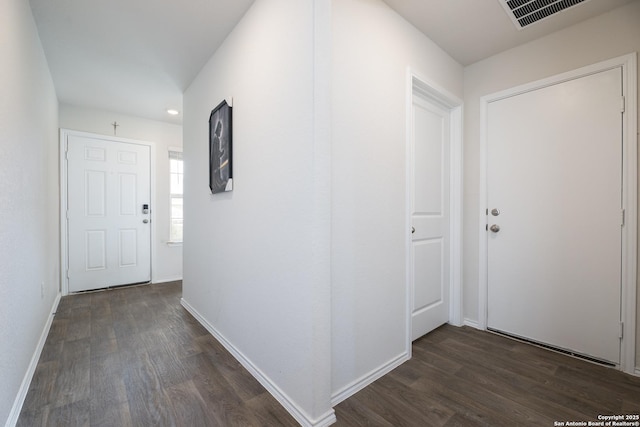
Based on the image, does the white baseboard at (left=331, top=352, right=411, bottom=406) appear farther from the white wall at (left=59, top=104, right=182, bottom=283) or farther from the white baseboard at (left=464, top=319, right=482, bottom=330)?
the white wall at (left=59, top=104, right=182, bottom=283)

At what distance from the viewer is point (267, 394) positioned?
161 cm

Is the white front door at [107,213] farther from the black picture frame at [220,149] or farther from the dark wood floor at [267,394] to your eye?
the black picture frame at [220,149]

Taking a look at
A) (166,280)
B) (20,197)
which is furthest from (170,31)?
(166,280)

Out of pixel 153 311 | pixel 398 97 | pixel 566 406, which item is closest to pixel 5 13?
pixel 398 97

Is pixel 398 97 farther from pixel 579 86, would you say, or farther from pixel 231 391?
pixel 231 391

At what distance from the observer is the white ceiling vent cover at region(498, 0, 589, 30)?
178cm

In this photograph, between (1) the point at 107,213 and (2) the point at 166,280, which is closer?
(1) the point at 107,213

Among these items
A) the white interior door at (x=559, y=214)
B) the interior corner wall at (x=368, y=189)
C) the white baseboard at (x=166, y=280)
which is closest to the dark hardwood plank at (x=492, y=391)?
the interior corner wall at (x=368, y=189)

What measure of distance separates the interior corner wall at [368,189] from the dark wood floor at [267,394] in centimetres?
27

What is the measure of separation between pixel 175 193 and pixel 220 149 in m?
2.60

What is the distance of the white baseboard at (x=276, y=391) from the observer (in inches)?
53.1

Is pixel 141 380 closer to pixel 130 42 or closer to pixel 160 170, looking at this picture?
pixel 130 42

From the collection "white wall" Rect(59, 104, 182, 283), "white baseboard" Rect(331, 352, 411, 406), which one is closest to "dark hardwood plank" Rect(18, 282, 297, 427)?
"white baseboard" Rect(331, 352, 411, 406)

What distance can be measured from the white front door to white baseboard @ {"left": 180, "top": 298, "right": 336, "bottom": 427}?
2366 mm
